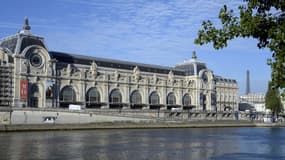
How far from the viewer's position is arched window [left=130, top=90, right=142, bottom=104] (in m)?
119

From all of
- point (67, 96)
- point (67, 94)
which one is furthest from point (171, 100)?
point (67, 96)

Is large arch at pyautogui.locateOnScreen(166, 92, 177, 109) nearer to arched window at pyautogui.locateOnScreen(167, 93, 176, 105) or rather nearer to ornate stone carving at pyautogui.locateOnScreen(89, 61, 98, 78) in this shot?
arched window at pyautogui.locateOnScreen(167, 93, 176, 105)

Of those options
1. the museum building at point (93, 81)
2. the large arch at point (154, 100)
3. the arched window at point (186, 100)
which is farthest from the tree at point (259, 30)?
the arched window at point (186, 100)

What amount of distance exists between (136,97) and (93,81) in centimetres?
1690

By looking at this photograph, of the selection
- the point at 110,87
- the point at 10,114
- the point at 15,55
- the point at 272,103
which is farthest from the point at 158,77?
the point at 10,114

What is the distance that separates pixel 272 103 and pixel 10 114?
86674 millimetres

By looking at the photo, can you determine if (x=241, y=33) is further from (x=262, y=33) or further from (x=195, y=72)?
(x=195, y=72)

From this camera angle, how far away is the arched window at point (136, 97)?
119m

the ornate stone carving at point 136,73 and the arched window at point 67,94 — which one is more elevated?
the ornate stone carving at point 136,73

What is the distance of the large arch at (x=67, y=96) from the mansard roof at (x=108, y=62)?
817cm

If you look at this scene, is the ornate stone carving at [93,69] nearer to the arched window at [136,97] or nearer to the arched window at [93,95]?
the arched window at [93,95]

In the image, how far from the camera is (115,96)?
374ft

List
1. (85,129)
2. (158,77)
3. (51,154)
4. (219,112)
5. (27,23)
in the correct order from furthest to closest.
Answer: (219,112) < (158,77) < (27,23) < (85,129) < (51,154)

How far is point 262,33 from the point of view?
39.2ft
